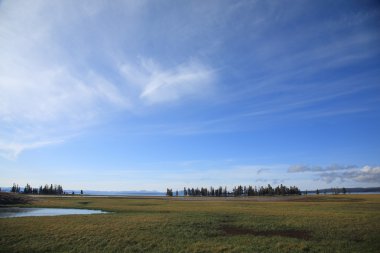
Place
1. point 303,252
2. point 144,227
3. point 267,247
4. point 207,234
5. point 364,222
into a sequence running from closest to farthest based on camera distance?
point 303,252
point 267,247
point 207,234
point 144,227
point 364,222

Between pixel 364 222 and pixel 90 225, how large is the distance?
3198 cm

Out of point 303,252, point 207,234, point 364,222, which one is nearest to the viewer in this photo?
point 303,252

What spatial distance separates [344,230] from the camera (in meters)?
28.7

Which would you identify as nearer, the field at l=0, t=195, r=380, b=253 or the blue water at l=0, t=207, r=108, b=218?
the field at l=0, t=195, r=380, b=253

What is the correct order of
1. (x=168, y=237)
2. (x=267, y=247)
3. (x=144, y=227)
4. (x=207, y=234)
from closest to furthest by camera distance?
(x=267, y=247) → (x=168, y=237) → (x=207, y=234) → (x=144, y=227)

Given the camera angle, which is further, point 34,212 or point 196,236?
point 34,212

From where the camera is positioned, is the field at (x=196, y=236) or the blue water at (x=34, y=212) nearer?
the field at (x=196, y=236)

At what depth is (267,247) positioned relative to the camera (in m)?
22.4

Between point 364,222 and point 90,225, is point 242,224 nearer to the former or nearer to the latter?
point 364,222

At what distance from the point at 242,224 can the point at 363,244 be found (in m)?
13.2

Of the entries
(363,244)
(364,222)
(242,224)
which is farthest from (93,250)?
(364,222)

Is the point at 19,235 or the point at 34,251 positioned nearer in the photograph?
the point at 34,251

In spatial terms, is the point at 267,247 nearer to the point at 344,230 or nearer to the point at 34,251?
the point at 344,230

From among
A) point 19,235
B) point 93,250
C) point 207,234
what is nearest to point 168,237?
point 207,234
